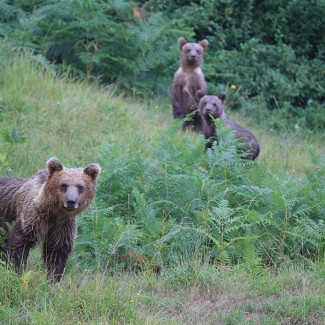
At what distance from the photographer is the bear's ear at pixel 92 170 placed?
479cm

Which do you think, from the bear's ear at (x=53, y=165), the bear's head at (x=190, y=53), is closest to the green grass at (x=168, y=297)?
the bear's ear at (x=53, y=165)

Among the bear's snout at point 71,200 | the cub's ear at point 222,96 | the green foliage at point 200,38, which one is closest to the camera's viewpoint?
the bear's snout at point 71,200

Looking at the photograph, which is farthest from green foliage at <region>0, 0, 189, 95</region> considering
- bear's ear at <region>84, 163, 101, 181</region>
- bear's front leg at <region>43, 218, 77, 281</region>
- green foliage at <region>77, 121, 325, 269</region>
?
bear's front leg at <region>43, 218, 77, 281</region>

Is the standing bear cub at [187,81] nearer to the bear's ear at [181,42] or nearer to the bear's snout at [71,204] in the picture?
the bear's ear at [181,42]

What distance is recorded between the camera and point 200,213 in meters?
5.54

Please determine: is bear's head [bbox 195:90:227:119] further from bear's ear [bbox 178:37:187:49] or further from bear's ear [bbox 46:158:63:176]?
bear's ear [bbox 46:158:63:176]

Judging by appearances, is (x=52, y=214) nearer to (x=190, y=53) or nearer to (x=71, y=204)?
(x=71, y=204)

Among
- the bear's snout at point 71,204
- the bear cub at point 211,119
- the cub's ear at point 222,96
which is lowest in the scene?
the bear cub at point 211,119

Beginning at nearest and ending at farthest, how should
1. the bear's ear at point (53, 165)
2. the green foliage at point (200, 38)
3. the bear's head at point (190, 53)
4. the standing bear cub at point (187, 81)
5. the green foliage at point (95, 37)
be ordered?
the bear's ear at point (53, 165) → the green foliage at point (95, 37) → the green foliage at point (200, 38) → the standing bear cub at point (187, 81) → the bear's head at point (190, 53)

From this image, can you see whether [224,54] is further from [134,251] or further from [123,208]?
[134,251]

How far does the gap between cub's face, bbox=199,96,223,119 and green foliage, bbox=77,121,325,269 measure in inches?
97.8

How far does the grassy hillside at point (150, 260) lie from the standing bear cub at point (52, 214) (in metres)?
0.19

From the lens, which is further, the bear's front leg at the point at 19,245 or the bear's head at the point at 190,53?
the bear's head at the point at 190,53

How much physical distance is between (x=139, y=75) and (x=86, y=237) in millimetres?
7229
